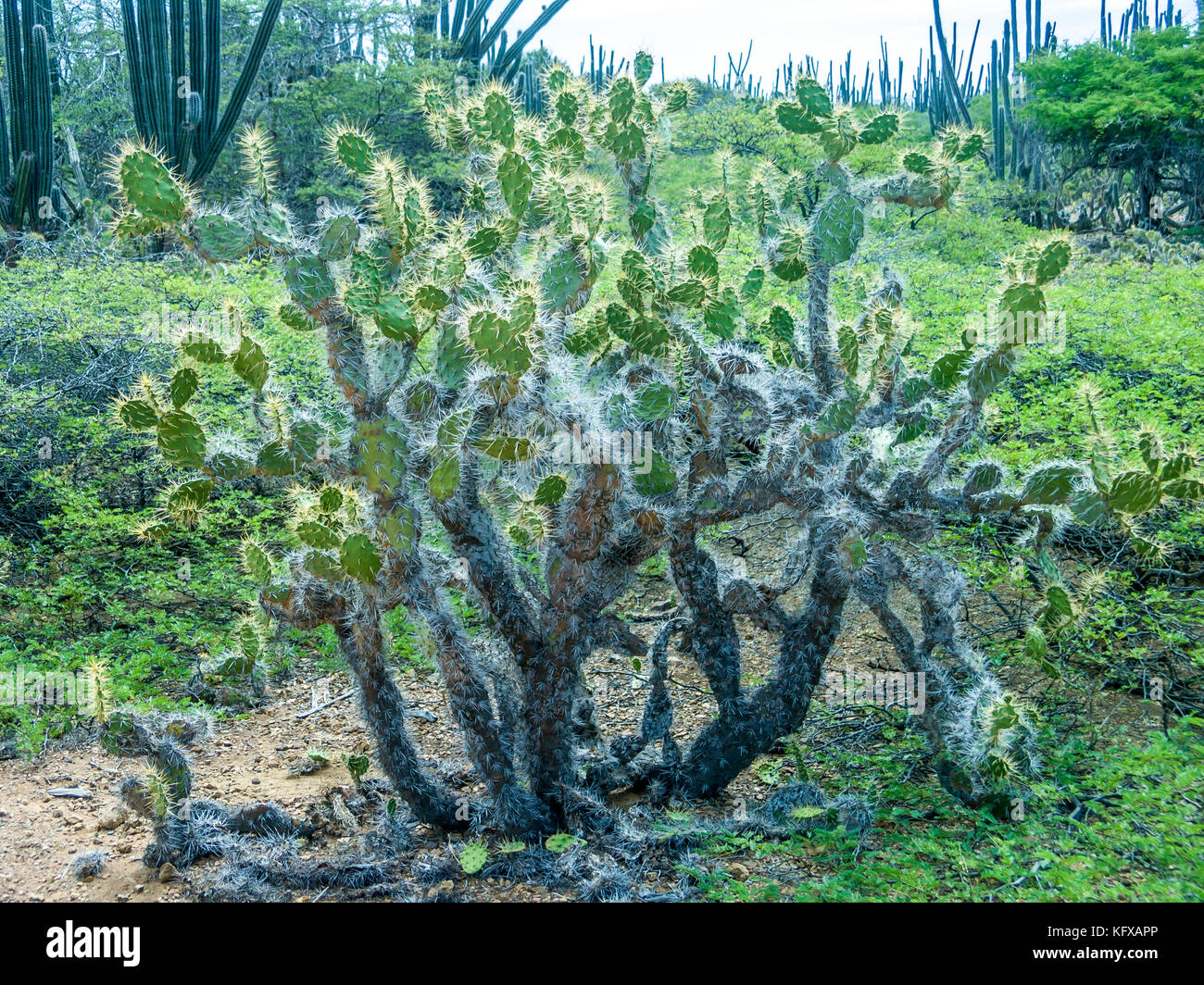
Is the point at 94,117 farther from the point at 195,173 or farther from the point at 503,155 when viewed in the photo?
the point at 503,155

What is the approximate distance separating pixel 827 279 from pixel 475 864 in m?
2.45

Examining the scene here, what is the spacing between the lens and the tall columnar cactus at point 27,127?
1000 centimetres

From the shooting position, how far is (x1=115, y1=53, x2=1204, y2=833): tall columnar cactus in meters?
2.81

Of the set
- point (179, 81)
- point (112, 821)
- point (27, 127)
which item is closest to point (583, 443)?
point (112, 821)

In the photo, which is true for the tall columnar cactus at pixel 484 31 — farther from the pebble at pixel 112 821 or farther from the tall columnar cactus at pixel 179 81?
the pebble at pixel 112 821

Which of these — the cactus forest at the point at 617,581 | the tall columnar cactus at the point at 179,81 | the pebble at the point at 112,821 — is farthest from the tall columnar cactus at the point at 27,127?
the pebble at the point at 112,821

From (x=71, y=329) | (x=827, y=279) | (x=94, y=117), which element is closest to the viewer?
(x=827, y=279)

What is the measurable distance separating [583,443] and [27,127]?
1038 cm

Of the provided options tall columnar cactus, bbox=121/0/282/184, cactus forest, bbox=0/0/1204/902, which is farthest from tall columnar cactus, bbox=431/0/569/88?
cactus forest, bbox=0/0/1204/902

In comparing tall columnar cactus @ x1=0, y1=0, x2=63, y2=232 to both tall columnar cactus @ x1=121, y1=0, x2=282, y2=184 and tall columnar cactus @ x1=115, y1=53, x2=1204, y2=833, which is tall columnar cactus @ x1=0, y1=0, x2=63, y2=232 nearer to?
tall columnar cactus @ x1=121, y1=0, x2=282, y2=184

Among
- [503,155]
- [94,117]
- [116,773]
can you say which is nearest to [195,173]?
[94,117]

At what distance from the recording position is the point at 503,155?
2.98 metres

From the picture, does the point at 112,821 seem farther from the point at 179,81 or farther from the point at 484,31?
the point at 484,31

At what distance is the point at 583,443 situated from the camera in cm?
284
